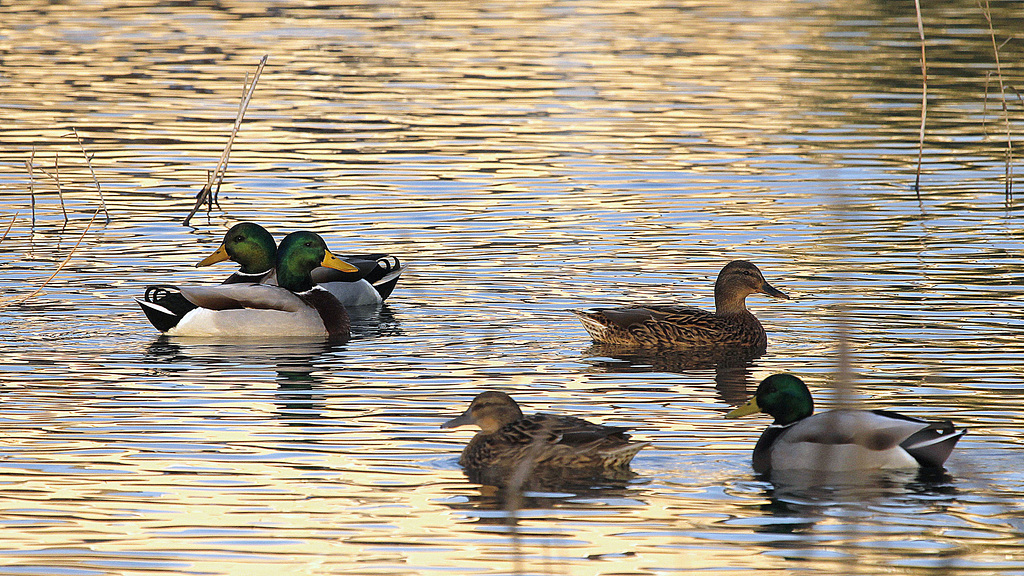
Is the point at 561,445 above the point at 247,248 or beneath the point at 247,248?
beneath

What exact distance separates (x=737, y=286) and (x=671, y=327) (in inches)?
31.1

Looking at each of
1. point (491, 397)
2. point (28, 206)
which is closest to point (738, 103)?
point (28, 206)

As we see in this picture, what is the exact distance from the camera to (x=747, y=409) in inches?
368

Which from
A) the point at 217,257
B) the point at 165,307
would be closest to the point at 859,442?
the point at 165,307

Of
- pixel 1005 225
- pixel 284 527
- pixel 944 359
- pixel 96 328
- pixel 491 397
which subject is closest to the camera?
pixel 284 527

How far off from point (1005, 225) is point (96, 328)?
358 inches

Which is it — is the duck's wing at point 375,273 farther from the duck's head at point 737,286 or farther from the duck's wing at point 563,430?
the duck's wing at point 563,430

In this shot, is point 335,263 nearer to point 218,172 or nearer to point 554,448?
point 218,172

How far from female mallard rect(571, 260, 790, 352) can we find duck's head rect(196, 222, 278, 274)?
3.45 m

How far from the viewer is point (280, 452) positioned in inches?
368

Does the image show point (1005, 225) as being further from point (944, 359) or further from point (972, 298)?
point (944, 359)

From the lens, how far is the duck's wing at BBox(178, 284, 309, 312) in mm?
13094

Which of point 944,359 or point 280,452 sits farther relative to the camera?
point 944,359

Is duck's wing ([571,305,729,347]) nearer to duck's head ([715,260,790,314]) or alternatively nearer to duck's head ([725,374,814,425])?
duck's head ([715,260,790,314])
